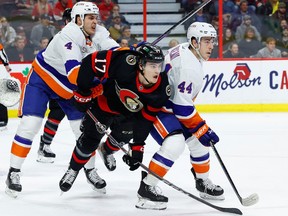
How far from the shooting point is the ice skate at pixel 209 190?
4.37 metres

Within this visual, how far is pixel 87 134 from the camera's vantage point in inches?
167

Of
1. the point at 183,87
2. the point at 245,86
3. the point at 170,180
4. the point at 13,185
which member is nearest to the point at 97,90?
the point at 183,87

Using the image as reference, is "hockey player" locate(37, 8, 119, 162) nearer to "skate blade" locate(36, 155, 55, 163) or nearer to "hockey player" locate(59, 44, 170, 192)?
"skate blade" locate(36, 155, 55, 163)

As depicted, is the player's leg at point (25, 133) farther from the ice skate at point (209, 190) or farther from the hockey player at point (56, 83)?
the ice skate at point (209, 190)

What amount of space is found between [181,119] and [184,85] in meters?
0.19

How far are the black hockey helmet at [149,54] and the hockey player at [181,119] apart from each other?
19 cm

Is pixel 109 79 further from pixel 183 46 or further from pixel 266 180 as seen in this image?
pixel 266 180

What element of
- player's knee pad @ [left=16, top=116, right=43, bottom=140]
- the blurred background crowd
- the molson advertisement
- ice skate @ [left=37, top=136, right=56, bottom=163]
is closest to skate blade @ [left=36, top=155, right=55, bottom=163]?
ice skate @ [left=37, top=136, right=56, bottom=163]

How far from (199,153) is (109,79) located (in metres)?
0.64

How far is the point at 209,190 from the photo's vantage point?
438 cm

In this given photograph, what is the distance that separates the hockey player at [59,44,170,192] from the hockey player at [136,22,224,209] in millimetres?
93

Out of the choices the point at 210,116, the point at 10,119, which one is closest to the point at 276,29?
the point at 210,116

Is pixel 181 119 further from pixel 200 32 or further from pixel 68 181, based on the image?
pixel 68 181

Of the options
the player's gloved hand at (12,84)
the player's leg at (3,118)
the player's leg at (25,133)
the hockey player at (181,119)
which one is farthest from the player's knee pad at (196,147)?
the player's leg at (3,118)
